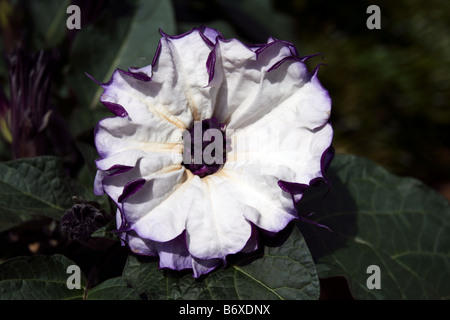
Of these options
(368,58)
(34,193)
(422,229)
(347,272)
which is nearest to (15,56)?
(34,193)

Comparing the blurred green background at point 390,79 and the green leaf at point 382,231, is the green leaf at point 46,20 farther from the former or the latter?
the blurred green background at point 390,79

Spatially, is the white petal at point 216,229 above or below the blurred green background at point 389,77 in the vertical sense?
below

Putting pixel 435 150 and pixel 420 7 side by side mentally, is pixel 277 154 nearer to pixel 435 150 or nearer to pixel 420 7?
pixel 435 150

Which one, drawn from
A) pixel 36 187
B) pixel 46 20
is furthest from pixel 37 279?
pixel 46 20

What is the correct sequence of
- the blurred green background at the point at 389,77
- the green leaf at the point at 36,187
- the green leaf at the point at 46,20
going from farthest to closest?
the blurred green background at the point at 389,77 → the green leaf at the point at 46,20 → the green leaf at the point at 36,187

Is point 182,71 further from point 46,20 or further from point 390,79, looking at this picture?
point 390,79

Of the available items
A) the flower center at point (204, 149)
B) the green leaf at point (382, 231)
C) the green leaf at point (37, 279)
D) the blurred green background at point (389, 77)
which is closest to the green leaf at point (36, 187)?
the green leaf at point (37, 279)
